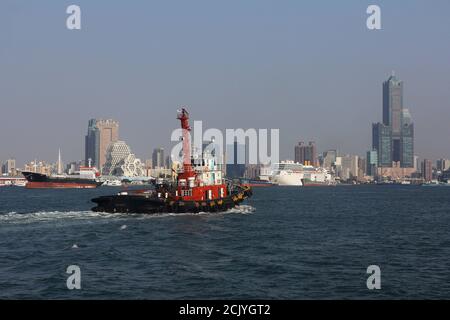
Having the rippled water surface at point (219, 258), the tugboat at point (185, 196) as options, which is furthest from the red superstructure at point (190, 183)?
the rippled water surface at point (219, 258)

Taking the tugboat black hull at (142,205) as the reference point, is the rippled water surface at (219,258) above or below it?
below

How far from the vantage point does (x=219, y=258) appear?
40844 mm

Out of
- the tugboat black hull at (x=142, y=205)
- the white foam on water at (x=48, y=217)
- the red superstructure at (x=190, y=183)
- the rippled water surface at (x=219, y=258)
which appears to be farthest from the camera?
the red superstructure at (x=190, y=183)

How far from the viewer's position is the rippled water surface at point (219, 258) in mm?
30047

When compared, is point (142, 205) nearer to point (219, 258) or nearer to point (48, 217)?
point (48, 217)

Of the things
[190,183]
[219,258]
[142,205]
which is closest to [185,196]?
[190,183]

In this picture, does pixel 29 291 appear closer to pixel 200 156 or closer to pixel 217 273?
pixel 217 273

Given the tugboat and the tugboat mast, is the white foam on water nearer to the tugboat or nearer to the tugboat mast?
the tugboat

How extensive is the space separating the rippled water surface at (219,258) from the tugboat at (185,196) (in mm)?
7583

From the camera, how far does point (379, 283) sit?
1235 inches

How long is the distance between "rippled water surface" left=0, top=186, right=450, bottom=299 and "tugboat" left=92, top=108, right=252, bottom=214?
299 inches

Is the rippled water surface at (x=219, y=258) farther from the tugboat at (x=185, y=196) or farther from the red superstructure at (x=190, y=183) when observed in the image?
the red superstructure at (x=190, y=183)

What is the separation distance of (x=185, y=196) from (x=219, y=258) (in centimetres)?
3932

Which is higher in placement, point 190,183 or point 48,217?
point 190,183
